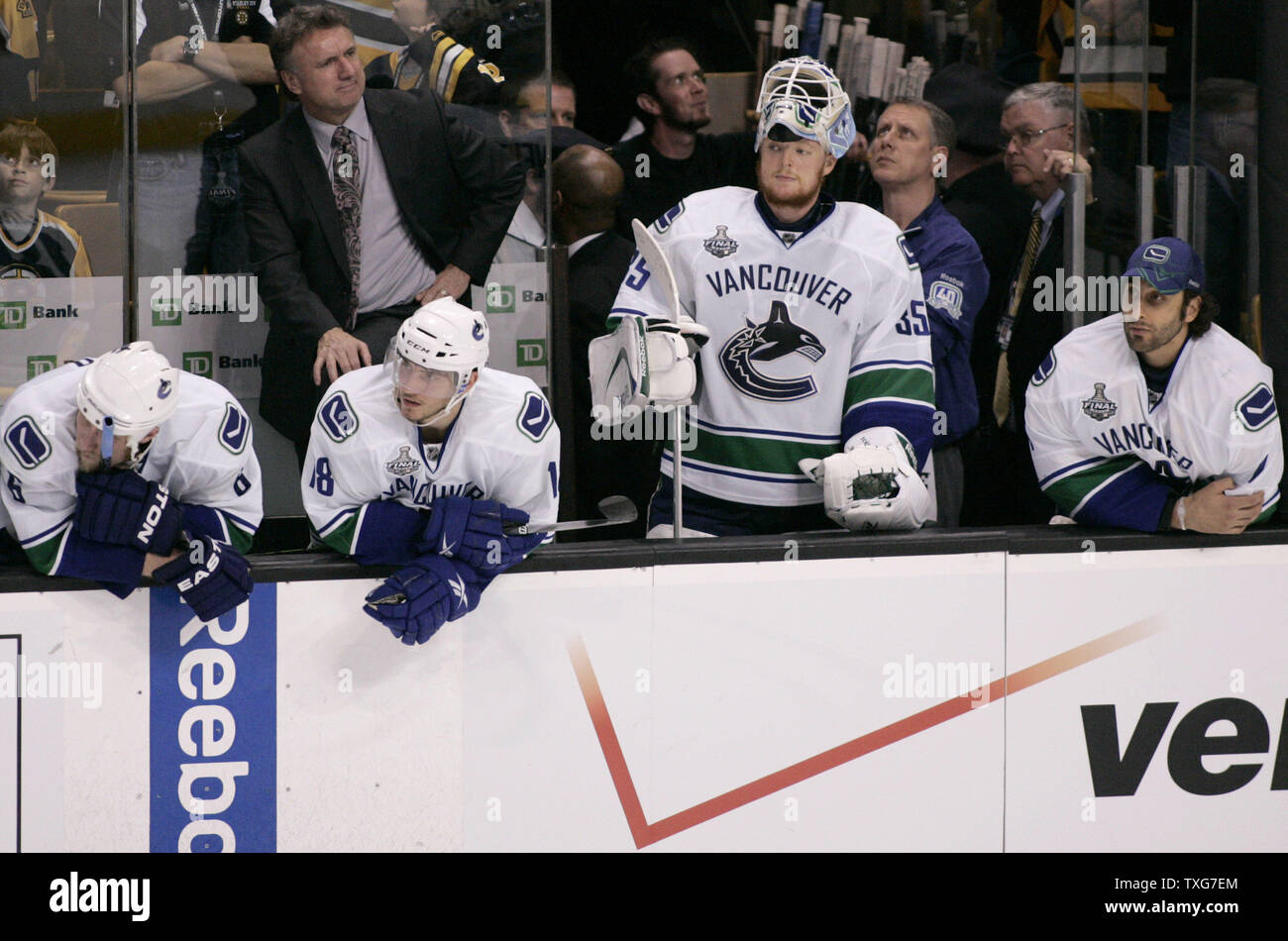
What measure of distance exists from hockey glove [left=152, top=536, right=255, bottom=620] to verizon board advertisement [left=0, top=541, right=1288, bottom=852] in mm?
72

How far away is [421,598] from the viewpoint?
10.8ft

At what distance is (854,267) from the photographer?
13.0 feet

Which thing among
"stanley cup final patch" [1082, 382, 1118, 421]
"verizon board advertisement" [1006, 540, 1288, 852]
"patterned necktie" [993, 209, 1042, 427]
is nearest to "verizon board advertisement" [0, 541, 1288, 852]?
"verizon board advertisement" [1006, 540, 1288, 852]

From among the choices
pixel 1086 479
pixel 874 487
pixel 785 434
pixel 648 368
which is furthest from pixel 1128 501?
pixel 648 368

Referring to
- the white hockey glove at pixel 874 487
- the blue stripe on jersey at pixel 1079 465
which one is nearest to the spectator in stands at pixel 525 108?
the white hockey glove at pixel 874 487

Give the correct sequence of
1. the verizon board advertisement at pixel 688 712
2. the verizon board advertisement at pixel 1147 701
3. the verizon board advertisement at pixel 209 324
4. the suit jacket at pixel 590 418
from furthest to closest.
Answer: the suit jacket at pixel 590 418
the verizon board advertisement at pixel 209 324
the verizon board advertisement at pixel 1147 701
the verizon board advertisement at pixel 688 712

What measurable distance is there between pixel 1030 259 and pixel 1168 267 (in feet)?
2.77

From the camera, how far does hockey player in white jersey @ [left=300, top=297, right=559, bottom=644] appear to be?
3369 mm

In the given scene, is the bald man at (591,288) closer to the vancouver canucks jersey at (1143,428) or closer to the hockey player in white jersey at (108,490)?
the vancouver canucks jersey at (1143,428)

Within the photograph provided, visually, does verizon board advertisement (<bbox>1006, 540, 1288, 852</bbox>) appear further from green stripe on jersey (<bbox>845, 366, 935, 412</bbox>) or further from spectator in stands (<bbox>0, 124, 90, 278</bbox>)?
spectator in stands (<bbox>0, 124, 90, 278</bbox>)

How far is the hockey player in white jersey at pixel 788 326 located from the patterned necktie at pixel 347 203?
0.74 meters

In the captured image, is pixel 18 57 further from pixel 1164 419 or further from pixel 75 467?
pixel 1164 419

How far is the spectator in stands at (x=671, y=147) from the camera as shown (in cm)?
473

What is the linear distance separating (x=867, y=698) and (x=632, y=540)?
63 cm
